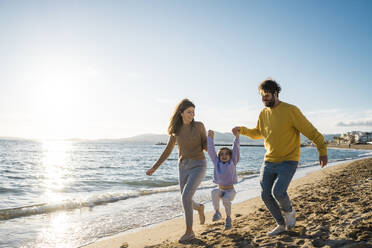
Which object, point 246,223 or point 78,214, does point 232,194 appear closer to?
point 246,223

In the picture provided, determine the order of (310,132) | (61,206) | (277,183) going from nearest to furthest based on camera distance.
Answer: (310,132), (277,183), (61,206)

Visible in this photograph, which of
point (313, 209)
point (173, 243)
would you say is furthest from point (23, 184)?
point (313, 209)

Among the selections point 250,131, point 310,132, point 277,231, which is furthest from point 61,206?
point 310,132

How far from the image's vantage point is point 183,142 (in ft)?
13.6

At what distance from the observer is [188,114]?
4.13 m

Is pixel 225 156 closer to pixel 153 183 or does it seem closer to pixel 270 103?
pixel 270 103

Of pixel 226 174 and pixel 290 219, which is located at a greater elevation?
pixel 226 174

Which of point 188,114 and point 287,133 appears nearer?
point 287,133

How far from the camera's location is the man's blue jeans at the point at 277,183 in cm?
342

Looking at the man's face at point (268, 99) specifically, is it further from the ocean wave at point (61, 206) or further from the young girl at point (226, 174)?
the ocean wave at point (61, 206)

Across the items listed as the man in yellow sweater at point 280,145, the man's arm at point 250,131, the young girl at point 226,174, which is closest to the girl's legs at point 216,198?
the young girl at point 226,174

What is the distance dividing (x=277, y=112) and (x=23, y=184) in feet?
46.9

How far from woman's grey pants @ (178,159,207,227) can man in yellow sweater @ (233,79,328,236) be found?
929mm

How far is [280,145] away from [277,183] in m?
0.48
